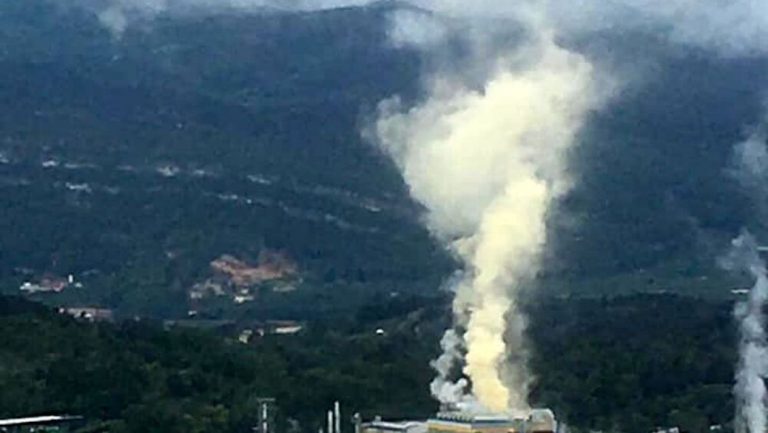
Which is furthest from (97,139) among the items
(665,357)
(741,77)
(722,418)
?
(722,418)

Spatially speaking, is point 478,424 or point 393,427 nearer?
point 478,424

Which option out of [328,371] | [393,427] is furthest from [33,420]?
[328,371]

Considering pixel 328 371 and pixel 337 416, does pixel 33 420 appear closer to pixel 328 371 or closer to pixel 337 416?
pixel 337 416

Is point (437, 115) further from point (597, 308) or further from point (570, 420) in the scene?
point (570, 420)

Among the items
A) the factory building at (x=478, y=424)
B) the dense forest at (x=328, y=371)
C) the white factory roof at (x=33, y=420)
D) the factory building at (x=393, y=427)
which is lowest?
the factory building at (x=478, y=424)

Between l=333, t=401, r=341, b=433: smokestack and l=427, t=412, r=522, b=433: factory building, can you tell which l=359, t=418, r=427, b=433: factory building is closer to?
l=427, t=412, r=522, b=433: factory building

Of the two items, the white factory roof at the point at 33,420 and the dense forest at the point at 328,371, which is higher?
the dense forest at the point at 328,371

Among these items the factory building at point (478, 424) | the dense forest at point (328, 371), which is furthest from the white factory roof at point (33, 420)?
the factory building at point (478, 424)

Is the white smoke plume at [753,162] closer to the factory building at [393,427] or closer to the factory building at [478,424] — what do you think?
the factory building at [393,427]
